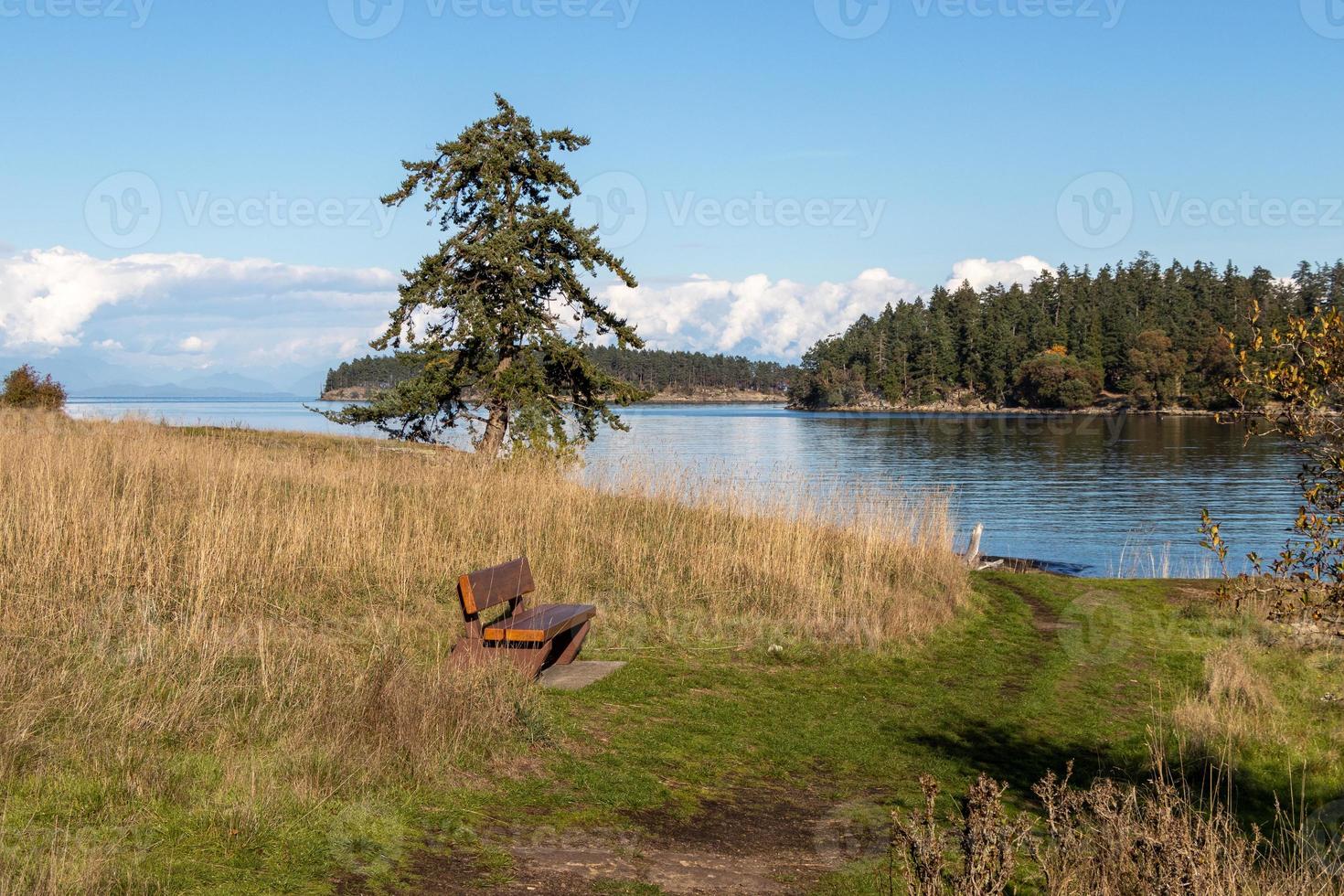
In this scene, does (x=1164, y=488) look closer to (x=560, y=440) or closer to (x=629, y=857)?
(x=560, y=440)

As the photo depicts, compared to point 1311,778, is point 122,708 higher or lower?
higher

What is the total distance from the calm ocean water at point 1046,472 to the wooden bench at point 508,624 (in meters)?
4.67

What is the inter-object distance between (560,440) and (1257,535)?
76.2 ft

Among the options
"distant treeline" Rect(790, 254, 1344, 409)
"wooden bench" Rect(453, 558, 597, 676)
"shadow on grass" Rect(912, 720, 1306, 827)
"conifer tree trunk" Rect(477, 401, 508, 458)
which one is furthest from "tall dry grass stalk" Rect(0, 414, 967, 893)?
"distant treeline" Rect(790, 254, 1344, 409)

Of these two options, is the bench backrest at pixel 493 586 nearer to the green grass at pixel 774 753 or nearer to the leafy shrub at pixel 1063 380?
the green grass at pixel 774 753

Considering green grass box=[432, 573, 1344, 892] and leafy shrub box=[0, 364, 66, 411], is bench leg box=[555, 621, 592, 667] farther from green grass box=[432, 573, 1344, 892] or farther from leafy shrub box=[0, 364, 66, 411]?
leafy shrub box=[0, 364, 66, 411]

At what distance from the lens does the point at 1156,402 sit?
4291 inches

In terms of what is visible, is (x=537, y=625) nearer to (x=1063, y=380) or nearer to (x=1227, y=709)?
(x=1227, y=709)

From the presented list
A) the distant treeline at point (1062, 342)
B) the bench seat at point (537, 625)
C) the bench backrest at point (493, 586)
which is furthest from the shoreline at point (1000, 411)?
the bench backrest at point (493, 586)

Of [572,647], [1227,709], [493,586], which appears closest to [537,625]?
[493,586]

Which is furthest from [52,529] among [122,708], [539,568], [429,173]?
[429,173]

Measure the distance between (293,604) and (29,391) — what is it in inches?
994

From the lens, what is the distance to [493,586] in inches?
287

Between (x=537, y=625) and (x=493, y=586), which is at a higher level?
(x=493, y=586)
